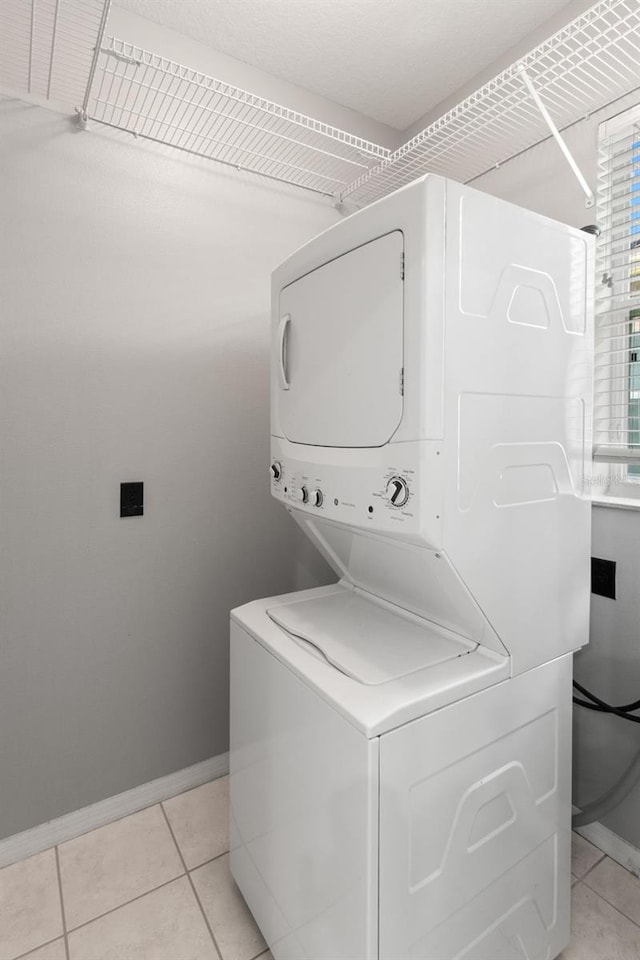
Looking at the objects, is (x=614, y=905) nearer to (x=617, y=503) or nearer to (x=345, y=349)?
(x=617, y=503)

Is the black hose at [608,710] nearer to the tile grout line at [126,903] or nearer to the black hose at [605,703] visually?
the black hose at [605,703]

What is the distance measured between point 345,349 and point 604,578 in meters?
1.18

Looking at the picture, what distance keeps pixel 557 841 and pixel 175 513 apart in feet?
5.23

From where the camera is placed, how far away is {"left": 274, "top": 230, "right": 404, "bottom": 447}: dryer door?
1104mm

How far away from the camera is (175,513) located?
78.9 inches

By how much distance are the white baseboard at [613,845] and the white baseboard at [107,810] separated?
→ 4.58 feet

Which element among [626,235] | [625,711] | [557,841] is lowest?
[557,841]

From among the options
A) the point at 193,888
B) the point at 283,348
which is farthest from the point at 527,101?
the point at 193,888

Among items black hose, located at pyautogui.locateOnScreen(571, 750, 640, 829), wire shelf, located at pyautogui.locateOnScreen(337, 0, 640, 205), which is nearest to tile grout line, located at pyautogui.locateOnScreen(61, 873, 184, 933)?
black hose, located at pyautogui.locateOnScreen(571, 750, 640, 829)

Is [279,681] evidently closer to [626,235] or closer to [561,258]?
[561,258]

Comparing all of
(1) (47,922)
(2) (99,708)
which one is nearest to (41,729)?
(2) (99,708)

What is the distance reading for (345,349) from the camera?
123 centimetres

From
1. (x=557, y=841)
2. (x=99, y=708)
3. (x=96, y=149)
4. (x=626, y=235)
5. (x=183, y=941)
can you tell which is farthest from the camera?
(x=99, y=708)

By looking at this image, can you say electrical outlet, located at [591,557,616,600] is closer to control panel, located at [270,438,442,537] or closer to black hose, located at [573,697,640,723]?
black hose, located at [573,697,640,723]
